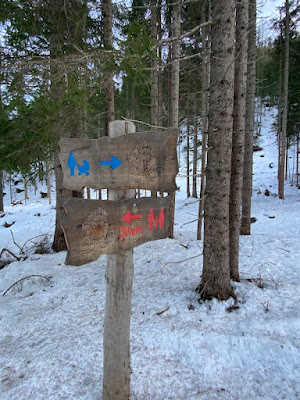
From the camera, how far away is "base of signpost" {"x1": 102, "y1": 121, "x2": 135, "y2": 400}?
202cm

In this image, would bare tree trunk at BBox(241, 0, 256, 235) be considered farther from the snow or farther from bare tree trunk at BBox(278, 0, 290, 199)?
bare tree trunk at BBox(278, 0, 290, 199)

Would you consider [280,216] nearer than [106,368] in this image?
No

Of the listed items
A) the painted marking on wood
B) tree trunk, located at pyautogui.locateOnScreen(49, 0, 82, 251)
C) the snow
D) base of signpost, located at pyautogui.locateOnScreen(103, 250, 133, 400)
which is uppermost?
tree trunk, located at pyautogui.locateOnScreen(49, 0, 82, 251)

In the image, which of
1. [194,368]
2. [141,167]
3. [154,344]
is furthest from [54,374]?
[141,167]

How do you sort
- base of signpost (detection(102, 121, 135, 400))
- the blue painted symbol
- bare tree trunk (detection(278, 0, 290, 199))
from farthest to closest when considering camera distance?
bare tree trunk (detection(278, 0, 290, 199))
base of signpost (detection(102, 121, 135, 400))
the blue painted symbol

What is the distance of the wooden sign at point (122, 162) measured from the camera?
1.74m

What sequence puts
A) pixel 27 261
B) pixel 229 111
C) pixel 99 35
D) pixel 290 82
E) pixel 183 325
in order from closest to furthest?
1. pixel 183 325
2. pixel 229 111
3. pixel 27 261
4. pixel 99 35
5. pixel 290 82

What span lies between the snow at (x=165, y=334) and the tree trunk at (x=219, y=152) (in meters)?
0.36

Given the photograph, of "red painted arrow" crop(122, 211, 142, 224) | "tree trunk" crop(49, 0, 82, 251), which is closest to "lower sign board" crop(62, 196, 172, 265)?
"red painted arrow" crop(122, 211, 142, 224)

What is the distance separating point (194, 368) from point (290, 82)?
19546mm

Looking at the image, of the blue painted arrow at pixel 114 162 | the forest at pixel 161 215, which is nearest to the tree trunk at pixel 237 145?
the forest at pixel 161 215

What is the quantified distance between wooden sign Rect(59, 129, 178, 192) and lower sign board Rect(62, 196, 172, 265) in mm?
161

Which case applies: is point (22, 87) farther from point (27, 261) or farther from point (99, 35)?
point (99, 35)

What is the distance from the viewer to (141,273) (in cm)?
516
